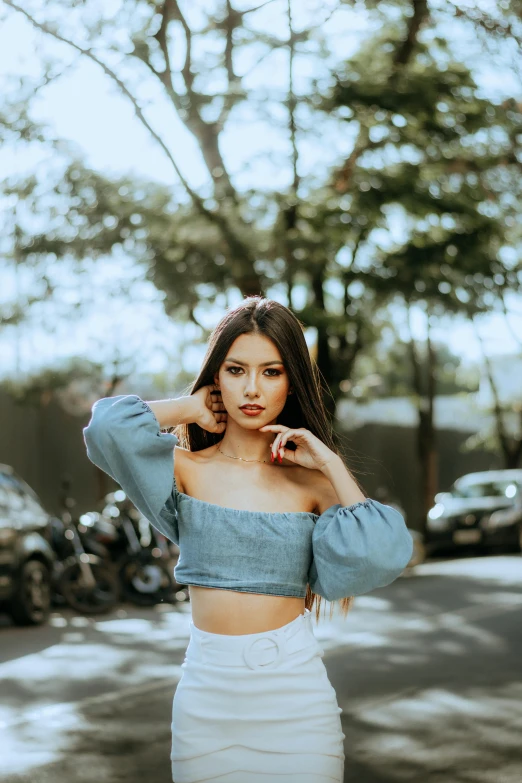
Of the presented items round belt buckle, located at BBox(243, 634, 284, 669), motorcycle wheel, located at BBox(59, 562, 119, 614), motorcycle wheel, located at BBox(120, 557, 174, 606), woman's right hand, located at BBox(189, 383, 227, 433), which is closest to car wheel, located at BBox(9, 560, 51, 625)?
motorcycle wheel, located at BBox(59, 562, 119, 614)

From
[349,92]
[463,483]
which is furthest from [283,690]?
[463,483]

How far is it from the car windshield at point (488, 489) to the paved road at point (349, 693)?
35.0 feet

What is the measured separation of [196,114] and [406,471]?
15825mm

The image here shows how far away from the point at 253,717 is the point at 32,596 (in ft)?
31.6

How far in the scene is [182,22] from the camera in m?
15.8

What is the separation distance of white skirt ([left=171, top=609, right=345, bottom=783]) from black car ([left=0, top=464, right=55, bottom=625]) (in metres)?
9.14

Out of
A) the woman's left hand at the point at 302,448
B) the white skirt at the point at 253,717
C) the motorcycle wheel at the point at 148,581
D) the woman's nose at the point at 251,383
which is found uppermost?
the woman's nose at the point at 251,383

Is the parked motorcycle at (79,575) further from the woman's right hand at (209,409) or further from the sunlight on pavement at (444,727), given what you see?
the woman's right hand at (209,409)

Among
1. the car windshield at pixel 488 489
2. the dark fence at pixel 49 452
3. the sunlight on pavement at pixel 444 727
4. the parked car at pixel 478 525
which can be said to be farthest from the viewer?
the car windshield at pixel 488 489

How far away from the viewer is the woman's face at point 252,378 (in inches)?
113

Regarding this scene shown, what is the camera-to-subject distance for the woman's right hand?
2963 mm

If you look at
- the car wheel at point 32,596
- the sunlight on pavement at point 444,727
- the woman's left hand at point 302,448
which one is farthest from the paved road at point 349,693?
the woman's left hand at point 302,448

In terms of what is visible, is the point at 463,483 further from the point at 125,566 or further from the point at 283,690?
the point at 283,690

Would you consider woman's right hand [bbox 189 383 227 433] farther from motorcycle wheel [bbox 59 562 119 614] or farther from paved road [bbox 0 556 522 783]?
motorcycle wheel [bbox 59 562 119 614]
